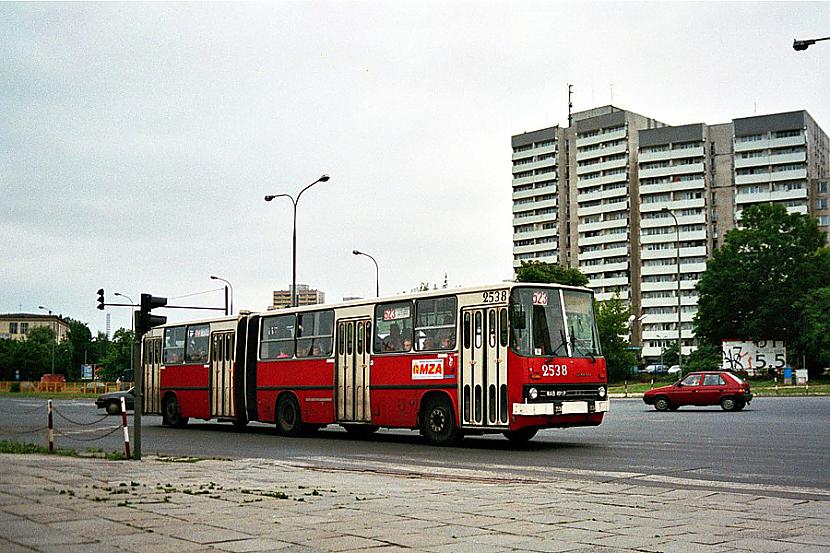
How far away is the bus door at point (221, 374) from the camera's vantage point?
28.0 meters

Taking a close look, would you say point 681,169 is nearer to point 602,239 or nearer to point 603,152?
point 603,152

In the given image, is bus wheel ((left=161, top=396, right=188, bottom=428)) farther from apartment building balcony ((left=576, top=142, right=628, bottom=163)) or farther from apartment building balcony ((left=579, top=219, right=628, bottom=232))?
apartment building balcony ((left=576, top=142, right=628, bottom=163))

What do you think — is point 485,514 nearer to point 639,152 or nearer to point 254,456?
point 254,456

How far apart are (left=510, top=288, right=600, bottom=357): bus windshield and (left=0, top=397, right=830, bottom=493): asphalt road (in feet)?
6.46

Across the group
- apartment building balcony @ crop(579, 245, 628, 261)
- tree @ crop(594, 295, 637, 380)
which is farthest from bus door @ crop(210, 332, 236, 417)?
apartment building balcony @ crop(579, 245, 628, 261)

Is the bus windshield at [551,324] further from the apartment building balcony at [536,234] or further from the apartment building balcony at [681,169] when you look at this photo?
the apartment building balcony at [536,234]

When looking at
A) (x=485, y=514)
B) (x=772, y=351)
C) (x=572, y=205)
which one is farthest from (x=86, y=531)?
(x=572, y=205)

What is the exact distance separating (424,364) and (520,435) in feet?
8.51

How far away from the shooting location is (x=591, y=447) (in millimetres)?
20281

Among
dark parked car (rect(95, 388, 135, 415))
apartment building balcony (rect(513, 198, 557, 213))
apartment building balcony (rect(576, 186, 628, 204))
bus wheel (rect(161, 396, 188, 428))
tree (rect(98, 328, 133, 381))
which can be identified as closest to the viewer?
bus wheel (rect(161, 396, 188, 428))

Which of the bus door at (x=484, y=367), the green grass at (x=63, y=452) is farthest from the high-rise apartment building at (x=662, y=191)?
the green grass at (x=63, y=452)

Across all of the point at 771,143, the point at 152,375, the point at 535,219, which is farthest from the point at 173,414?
the point at 535,219

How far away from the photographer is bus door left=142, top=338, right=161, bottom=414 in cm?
3161

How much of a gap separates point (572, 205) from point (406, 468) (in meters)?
134
